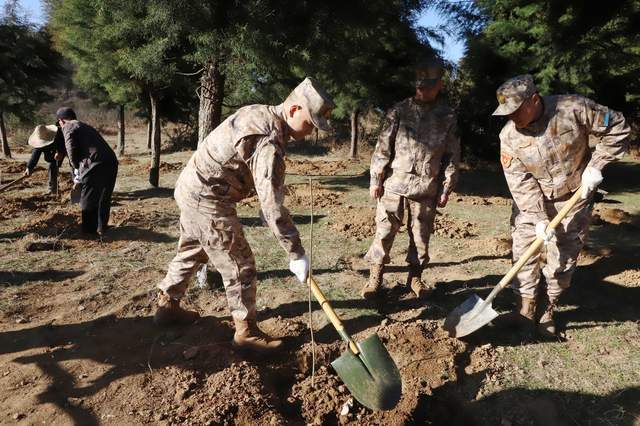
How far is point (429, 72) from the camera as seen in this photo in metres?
3.57

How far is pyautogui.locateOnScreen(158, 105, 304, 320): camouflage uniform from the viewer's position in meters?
2.56

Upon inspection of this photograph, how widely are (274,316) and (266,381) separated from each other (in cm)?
91

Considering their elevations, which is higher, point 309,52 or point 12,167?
point 309,52

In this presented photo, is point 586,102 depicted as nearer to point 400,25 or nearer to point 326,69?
point 326,69

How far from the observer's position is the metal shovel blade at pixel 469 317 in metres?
3.16

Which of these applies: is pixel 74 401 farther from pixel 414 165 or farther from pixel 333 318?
pixel 414 165

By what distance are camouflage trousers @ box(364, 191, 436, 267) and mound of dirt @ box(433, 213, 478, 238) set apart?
2319 mm

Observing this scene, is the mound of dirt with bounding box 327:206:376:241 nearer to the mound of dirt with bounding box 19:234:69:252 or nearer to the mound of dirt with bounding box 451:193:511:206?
the mound of dirt with bounding box 451:193:511:206

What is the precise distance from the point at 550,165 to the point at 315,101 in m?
1.90

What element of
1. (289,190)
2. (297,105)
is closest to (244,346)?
(297,105)

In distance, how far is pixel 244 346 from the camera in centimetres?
315

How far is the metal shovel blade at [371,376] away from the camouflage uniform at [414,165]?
1449 millimetres

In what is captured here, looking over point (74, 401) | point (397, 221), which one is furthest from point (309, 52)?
point (74, 401)

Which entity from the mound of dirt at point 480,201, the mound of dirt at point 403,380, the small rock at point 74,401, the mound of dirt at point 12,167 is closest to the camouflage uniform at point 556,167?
the mound of dirt at point 403,380
